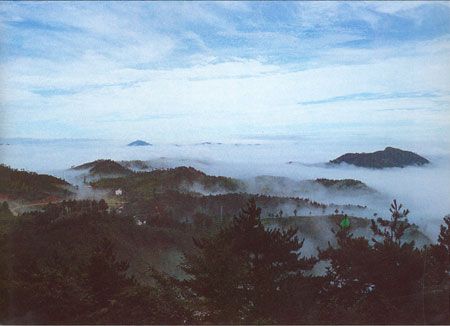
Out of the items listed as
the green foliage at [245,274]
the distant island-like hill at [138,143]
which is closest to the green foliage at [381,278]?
the green foliage at [245,274]

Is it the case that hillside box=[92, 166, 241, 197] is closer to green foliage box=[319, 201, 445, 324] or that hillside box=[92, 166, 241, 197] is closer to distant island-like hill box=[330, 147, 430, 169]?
distant island-like hill box=[330, 147, 430, 169]

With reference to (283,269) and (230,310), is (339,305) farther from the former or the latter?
(230,310)

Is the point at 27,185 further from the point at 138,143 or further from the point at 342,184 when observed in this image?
the point at 342,184

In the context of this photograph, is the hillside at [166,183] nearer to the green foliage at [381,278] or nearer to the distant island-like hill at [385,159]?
the distant island-like hill at [385,159]

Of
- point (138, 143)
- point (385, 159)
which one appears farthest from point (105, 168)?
point (385, 159)

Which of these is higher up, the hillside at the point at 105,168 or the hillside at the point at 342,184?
the hillside at the point at 105,168

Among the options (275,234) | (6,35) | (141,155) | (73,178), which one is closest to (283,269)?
(275,234)
